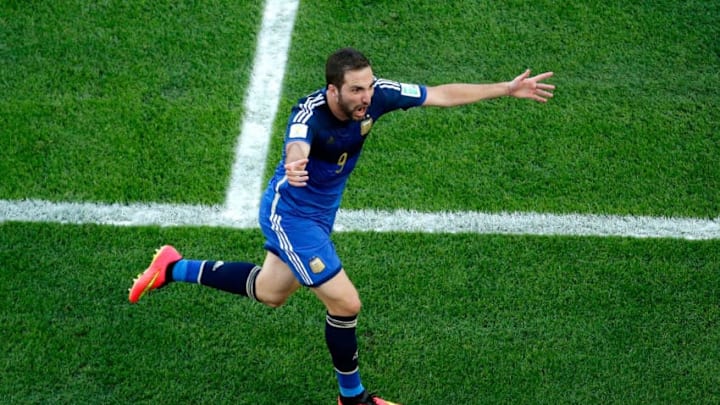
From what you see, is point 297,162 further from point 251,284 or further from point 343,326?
point 251,284

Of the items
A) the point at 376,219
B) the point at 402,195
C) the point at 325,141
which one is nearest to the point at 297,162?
the point at 325,141

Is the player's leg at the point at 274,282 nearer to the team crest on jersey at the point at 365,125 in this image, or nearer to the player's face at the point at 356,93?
the team crest on jersey at the point at 365,125

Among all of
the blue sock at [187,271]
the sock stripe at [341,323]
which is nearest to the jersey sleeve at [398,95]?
the sock stripe at [341,323]

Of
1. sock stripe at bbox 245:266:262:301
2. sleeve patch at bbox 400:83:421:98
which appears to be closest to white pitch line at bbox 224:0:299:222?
sock stripe at bbox 245:266:262:301

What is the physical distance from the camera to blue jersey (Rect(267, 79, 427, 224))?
202 inches

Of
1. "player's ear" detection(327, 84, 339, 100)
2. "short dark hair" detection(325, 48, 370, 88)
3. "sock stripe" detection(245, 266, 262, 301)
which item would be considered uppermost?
"short dark hair" detection(325, 48, 370, 88)

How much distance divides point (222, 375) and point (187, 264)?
0.65 meters

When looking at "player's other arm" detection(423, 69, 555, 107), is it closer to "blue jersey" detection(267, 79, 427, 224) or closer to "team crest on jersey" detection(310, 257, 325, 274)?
"blue jersey" detection(267, 79, 427, 224)

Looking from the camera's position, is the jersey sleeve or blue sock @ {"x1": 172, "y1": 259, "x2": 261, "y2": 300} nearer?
the jersey sleeve

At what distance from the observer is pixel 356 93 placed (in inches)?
198

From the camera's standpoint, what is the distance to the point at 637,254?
6.39m

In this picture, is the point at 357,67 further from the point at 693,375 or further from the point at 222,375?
the point at 693,375

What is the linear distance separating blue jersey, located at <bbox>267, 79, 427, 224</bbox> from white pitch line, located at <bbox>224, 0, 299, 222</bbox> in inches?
46.5

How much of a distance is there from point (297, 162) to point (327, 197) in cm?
66
